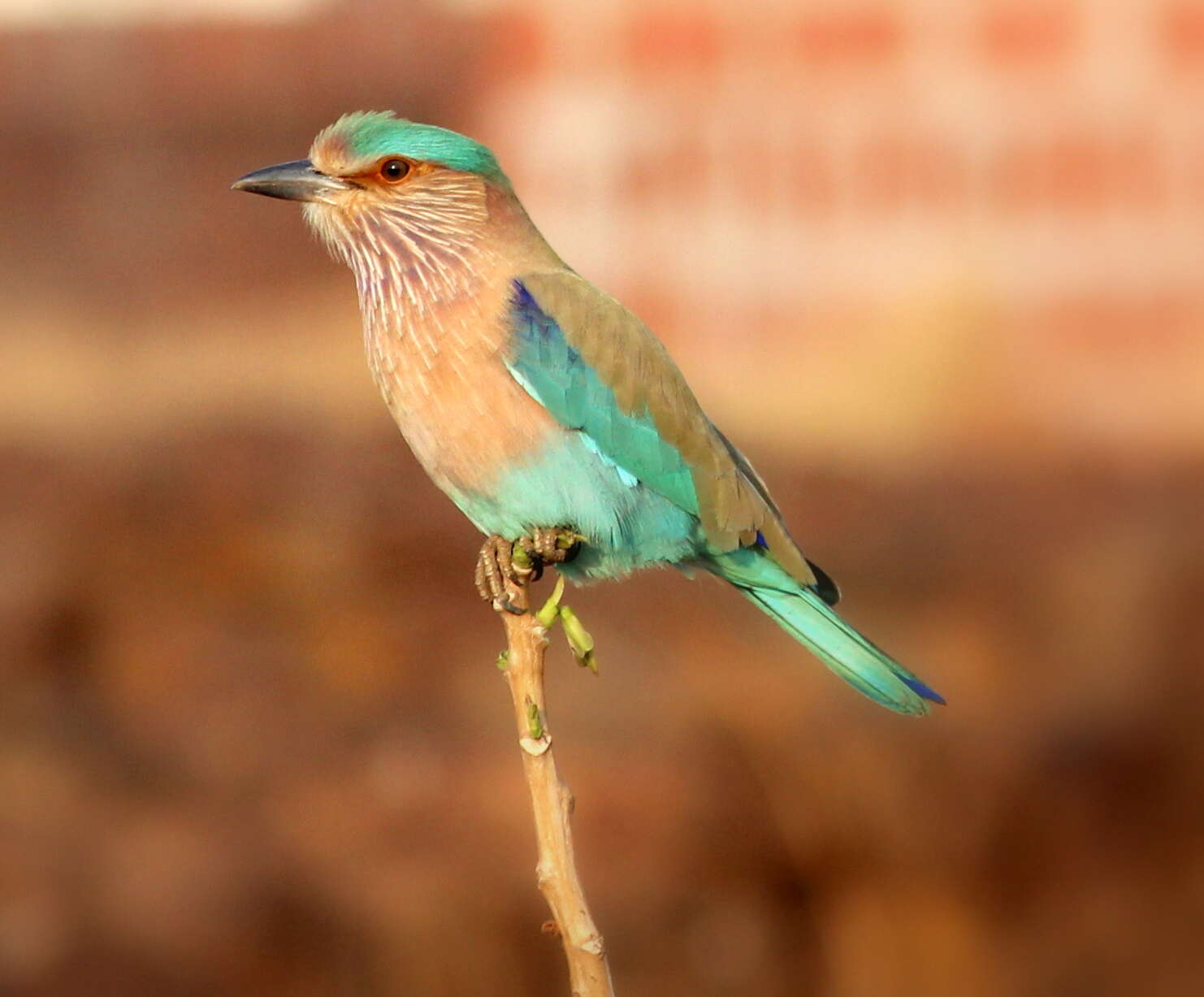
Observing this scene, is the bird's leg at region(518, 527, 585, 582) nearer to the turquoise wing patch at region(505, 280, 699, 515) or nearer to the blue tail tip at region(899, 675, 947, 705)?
the turquoise wing patch at region(505, 280, 699, 515)

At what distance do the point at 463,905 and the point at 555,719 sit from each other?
74 centimetres

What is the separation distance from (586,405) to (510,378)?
0.12 m

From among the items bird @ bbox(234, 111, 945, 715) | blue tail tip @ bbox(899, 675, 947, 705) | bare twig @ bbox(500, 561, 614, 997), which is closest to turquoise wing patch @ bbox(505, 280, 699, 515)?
bird @ bbox(234, 111, 945, 715)

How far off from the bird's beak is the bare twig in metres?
0.84

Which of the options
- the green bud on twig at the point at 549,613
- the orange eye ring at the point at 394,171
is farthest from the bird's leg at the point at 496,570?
the orange eye ring at the point at 394,171

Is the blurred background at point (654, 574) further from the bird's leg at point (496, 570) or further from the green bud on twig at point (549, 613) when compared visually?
the green bud on twig at point (549, 613)

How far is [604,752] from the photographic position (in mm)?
4875

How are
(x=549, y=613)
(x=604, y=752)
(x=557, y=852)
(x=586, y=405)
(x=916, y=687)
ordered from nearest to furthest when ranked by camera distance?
1. (x=557, y=852)
2. (x=549, y=613)
3. (x=586, y=405)
4. (x=916, y=687)
5. (x=604, y=752)

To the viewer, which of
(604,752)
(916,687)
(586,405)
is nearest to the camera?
(586,405)

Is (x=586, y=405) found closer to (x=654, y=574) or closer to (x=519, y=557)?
(x=519, y=557)

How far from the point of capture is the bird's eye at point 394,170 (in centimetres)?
234

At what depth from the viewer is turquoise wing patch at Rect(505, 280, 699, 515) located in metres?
2.29

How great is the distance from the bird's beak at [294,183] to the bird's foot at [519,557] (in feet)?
1.85

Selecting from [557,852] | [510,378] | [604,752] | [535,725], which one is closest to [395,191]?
[510,378]
